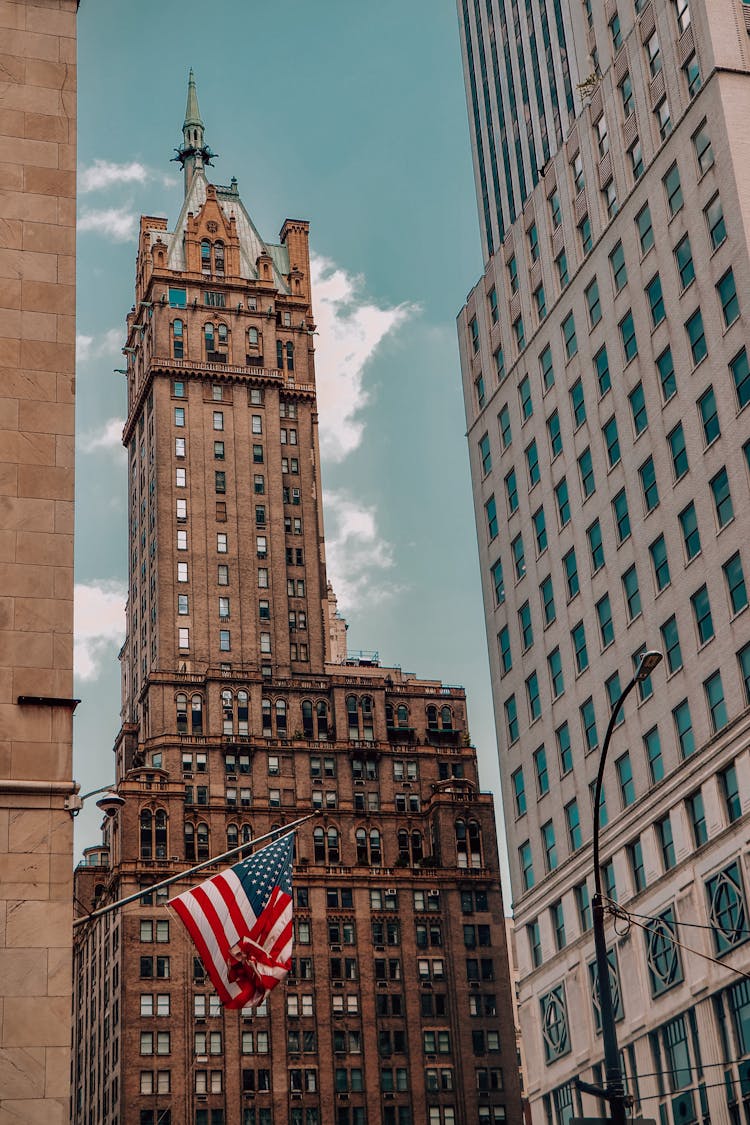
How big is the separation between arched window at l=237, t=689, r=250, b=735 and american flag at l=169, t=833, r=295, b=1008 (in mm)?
121583

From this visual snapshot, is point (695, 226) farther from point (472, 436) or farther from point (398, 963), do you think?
point (398, 963)

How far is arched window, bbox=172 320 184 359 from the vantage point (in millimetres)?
173000

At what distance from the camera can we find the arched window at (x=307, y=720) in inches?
6265

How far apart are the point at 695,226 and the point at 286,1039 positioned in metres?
94.0

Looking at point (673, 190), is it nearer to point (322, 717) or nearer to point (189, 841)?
point (189, 841)

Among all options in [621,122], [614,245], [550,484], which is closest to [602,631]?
[550,484]

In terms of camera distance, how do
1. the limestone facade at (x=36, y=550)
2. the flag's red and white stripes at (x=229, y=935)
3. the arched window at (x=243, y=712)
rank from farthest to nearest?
the arched window at (x=243, y=712) → the flag's red and white stripes at (x=229, y=935) → the limestone facade at (x=36, y=550)

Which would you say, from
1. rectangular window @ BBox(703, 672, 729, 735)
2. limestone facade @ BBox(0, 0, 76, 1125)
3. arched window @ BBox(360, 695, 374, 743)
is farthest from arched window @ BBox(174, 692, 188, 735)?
limestone facade @ BBox(0, 0, 76, 1125)

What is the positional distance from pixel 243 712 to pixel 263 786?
7.56 meters

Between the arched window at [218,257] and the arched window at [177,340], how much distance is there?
10298mm

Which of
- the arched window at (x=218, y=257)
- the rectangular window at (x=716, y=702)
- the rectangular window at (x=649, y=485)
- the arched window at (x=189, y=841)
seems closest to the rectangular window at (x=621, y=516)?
the rectangular window at (x=649, y=485)

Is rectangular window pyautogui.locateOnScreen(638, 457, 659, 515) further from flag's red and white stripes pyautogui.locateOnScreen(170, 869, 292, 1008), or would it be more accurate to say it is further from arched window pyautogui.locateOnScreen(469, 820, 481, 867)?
arched window pyautogui.locateOnScreen(469, 820, 481, 867)

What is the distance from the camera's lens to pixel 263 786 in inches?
6043

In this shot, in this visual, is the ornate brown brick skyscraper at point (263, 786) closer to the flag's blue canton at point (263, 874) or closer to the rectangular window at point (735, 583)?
the rectangular window at point (735, 583)
